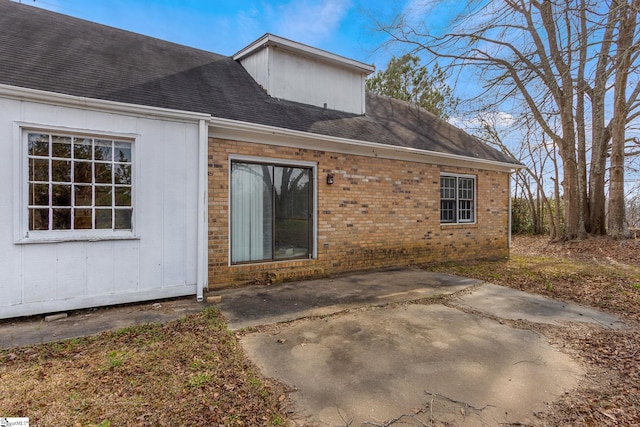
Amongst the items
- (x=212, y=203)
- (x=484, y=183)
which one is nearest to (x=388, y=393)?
(x=212, y=203)

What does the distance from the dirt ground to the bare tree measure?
2509 millimetres

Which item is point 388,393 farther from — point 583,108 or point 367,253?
point 583,108

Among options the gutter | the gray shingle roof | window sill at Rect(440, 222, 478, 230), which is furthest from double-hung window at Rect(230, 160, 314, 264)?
window sill at Rect(440, 222, 478, 230)

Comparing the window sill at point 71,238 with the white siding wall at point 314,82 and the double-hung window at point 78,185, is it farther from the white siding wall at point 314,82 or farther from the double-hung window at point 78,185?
the white siding wall at point 314,82

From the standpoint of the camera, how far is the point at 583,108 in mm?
13391

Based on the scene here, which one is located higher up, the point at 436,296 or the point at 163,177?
the point at 163,177

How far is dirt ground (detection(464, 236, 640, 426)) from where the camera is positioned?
2535mm

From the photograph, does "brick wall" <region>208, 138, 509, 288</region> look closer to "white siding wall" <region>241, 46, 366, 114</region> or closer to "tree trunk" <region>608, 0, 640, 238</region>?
"white siding wall" <region>241, 46, 366, 114</region>

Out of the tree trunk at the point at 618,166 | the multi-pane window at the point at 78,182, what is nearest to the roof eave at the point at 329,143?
the multi-pane window at the point at 78,182

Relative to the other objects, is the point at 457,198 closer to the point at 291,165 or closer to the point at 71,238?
the point at 291,165

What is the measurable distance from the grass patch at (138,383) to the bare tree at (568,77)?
7.42m

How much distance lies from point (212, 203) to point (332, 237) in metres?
2.82

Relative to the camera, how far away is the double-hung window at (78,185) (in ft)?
14.6

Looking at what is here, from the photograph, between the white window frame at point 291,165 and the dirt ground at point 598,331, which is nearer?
the dirt ground at point 598,331
